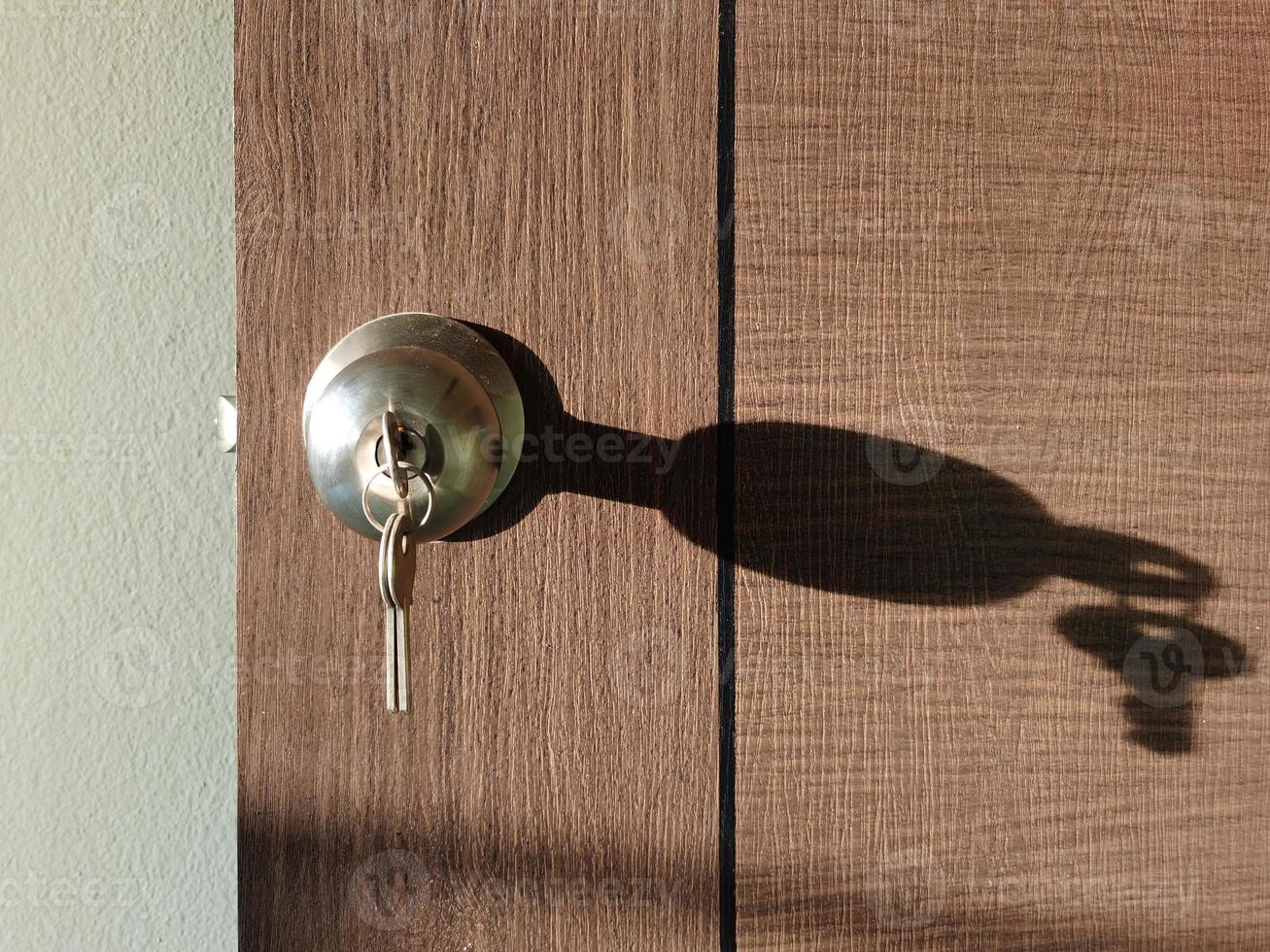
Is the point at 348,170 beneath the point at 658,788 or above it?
above

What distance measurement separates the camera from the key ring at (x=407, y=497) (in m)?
0.25

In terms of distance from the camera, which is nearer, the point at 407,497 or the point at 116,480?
the point at 407,497

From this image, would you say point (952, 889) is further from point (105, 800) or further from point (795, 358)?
point (105, 800)

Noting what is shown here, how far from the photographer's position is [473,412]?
0.27 metres

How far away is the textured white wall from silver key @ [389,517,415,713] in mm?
225

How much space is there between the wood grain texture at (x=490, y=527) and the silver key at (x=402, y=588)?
0.05m

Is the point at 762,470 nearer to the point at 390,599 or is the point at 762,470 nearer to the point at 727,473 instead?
the point at 727,473

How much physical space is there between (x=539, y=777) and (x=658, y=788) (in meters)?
0.04

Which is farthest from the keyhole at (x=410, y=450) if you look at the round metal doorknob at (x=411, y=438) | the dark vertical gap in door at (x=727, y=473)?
the dark vertical gap in door at (x=727, y=473)

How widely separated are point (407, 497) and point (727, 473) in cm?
11

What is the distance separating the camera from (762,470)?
319mm

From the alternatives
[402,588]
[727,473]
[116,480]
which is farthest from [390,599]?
[116,480]

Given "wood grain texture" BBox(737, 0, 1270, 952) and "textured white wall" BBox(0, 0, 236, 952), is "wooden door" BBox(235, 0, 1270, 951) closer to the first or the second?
"wood grain texture" BBox(737, 0, 1270, 952)

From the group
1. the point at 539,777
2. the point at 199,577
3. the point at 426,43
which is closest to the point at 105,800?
the point at 199,577
